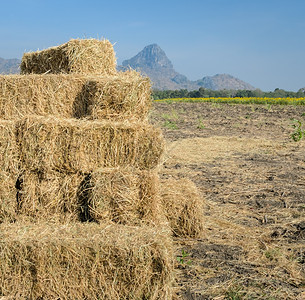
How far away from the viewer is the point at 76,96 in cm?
480

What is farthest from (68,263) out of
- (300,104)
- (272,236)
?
(300,104)

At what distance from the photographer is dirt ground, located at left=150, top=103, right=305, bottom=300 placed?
11.4 feet

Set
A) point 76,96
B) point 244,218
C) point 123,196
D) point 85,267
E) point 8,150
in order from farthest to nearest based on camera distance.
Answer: point 244,218 → point 76,96 → point 8,150 → point 123,196 → point 85,267

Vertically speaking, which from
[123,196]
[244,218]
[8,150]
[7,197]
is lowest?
[244,218]

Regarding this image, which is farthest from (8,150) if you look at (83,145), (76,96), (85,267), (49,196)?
(85,267)

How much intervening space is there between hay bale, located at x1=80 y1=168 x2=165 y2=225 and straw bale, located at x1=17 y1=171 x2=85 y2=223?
0.66 ft

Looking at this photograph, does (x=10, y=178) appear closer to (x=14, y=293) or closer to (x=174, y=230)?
(x=14, y=293)

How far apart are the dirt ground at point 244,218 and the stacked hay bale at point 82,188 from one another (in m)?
0.51

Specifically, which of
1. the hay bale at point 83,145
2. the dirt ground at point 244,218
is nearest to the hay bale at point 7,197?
the hay bale at point 83,145

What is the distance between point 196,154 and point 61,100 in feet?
17.8

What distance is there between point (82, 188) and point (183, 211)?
1.29 meters

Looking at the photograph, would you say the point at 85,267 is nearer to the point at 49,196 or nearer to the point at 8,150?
the point at 49,196

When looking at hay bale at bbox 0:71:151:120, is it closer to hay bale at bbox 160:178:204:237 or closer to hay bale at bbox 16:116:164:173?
hay bale at bbox 16:116:164:173

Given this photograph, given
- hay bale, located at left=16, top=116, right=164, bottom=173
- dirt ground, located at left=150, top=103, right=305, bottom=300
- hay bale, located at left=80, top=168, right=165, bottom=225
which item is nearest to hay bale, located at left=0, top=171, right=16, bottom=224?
hay bale, located at left=16, top=116, right=164, bottom=173
